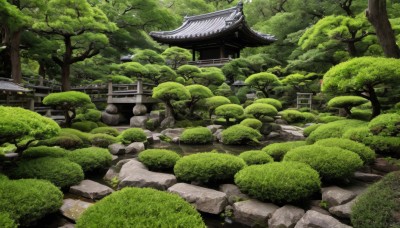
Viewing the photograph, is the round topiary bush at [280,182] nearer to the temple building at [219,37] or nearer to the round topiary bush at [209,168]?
the round topiary bush at [209,168]

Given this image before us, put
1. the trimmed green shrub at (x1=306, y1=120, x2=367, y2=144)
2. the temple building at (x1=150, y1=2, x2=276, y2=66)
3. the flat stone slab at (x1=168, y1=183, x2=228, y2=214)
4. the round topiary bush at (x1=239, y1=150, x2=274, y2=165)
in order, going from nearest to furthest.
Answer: the flat stone slab at (x1=168, y1=183, x2=228, y2=214), the round topiary bush at (x1=239, y1=150, x2=274, y2=165), the trimmed green shrub at (x1=306, y1=120, x2=367, y2=144), the temple building at (x1=150, y1=2, x2=276, y2=66)

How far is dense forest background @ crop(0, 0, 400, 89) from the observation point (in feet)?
42.2

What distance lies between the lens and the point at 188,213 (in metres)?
3.63

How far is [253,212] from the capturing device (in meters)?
4.84

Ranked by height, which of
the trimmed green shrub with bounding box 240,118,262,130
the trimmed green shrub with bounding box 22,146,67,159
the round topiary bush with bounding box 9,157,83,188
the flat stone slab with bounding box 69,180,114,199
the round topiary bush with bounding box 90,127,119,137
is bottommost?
the flat stone slab with bounding box 69,180,114,199

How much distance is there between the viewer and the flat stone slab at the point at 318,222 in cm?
411

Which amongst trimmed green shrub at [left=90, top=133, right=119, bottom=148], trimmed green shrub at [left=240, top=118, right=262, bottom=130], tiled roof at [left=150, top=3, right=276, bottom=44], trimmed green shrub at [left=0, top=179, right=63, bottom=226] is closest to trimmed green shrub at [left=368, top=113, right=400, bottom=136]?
trimmed green shrub at [left=240, top=118, right=262, bottom=130]

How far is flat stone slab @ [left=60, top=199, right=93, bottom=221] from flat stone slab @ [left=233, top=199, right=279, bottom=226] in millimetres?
2883

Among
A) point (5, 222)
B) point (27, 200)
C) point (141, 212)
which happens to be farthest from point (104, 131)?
point (141, 212)

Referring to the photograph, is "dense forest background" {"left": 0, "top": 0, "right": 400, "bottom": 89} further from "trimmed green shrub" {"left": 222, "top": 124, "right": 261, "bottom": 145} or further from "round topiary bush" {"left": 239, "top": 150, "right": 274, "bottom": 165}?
"trimmed green shrub" {"left": 222, "top": 124, "right": 261, "bottom": 145}

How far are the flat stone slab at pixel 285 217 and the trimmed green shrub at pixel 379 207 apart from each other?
85 centimetres

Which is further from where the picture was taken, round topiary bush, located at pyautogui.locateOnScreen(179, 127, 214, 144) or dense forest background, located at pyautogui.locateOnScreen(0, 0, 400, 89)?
dense forest background, located at pyautogui.locateOnScreen(0, 0, 400, 89)

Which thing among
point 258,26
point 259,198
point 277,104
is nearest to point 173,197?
point 259,198

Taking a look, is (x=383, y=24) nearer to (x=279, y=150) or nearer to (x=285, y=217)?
(x=279, y=150)
